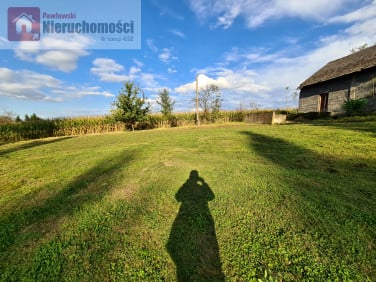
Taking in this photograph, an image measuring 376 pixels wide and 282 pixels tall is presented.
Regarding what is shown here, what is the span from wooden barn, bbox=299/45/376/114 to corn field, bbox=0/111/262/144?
899 centimetres

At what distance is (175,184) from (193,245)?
1.75 m

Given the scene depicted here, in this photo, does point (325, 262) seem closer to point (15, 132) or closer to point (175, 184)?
point (175, 184)

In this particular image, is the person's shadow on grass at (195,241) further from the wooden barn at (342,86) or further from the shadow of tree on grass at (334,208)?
the wooden barn at (342,86)

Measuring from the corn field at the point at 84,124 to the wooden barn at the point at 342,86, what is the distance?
8995 mm

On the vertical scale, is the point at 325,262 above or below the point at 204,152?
below

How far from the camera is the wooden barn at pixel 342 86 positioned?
576 inches

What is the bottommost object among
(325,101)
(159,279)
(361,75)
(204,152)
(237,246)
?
(159,279)

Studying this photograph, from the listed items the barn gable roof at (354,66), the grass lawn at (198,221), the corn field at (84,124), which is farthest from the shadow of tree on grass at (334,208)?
the corn field at (84,124)

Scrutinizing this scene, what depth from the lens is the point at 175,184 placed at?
4.21 meters

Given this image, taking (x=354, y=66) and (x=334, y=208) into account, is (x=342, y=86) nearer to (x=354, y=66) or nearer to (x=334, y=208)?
(x=354, y=66)

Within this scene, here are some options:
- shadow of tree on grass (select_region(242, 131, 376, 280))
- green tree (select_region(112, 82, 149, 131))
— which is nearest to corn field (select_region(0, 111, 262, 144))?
green tree (select_region(112, 82, 149, 131))

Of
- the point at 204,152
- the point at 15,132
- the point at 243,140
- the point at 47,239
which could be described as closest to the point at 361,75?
the point at 243,140

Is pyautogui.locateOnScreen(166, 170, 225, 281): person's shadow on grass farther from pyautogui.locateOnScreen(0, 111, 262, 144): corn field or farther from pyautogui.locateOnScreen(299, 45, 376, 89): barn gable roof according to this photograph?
pyautogui.locateOnScreen(0, 111, 262, 144): corn field

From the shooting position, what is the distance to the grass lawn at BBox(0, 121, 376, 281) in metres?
2.18
